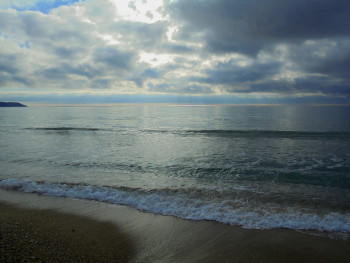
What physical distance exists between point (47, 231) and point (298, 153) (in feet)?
66.3

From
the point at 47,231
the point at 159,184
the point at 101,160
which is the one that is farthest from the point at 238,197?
the point at 101,160

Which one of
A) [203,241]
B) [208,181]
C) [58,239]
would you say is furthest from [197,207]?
[58,239]

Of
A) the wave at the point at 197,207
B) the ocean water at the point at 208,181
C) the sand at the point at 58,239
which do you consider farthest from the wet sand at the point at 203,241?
the ocean water at the point at 208,181

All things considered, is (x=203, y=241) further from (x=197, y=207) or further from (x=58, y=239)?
(x=58, y=239)

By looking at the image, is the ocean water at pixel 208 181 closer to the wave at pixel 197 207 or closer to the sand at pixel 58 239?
the wave at pixel 197 207

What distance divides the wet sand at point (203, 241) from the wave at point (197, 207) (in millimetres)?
465

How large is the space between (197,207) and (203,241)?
2.34 m

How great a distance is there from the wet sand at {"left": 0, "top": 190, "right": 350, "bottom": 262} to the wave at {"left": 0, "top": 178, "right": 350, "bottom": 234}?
46cm

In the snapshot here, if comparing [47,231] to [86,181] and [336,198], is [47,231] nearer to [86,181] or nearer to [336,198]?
[86,181]

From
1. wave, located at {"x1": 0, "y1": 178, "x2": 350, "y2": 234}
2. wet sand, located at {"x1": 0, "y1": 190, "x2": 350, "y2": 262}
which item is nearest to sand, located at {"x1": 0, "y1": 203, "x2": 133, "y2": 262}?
wet sand, located at {"x1": 0, "y1": 190, "x2": 350, "y2": 262}

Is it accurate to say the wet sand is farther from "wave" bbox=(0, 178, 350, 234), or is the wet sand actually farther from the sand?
"wave" bbox=(0, 178, 350, 234)

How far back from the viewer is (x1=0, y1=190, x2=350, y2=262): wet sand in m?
5.50

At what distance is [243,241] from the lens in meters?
6.25

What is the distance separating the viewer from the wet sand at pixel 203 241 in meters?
5.50
